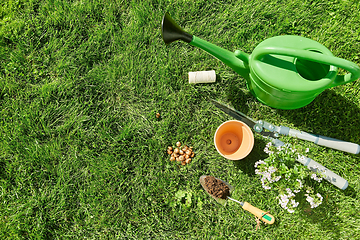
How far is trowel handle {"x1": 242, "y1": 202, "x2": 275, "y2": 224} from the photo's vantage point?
6.80 feet

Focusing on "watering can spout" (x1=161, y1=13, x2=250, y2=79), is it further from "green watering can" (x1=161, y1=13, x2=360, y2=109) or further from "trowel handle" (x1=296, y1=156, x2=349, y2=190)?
"trowel handle" (x1=296, y1=156, x2=349, y2=190)

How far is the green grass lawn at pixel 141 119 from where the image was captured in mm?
2197

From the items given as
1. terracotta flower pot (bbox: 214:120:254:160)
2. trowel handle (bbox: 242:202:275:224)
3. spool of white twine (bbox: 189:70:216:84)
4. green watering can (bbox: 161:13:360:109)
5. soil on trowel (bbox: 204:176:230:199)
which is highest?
green watering can (bbox: 161:13:360:109)

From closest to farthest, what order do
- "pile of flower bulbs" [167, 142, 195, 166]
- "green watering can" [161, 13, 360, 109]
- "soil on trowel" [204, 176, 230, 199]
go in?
1. "green watering can" [161, 13, 360, 109]
2. "soil on trowel" [204, 176, 230, 199]
3. "pile of flower bulbs" [167, 142, 195, 166]

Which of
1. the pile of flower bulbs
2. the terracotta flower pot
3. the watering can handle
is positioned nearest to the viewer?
the watering can handle

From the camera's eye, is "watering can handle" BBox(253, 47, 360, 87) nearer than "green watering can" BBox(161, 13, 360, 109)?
Yes

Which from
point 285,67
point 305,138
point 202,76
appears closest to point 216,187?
point 305,138

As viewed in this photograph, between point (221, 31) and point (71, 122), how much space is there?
180 cm

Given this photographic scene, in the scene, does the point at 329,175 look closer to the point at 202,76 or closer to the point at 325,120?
the point at 325,120

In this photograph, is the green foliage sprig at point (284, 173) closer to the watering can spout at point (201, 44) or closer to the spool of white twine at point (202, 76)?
the watering can spout at point (201, 44)

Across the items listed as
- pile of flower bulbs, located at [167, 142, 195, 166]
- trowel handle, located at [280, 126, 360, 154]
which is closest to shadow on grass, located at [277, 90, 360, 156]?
trowel handle, located at [280, 126, 360, 154]

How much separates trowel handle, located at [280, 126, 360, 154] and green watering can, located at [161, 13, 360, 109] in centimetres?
41

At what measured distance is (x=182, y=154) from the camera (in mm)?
2248

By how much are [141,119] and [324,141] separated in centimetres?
175
